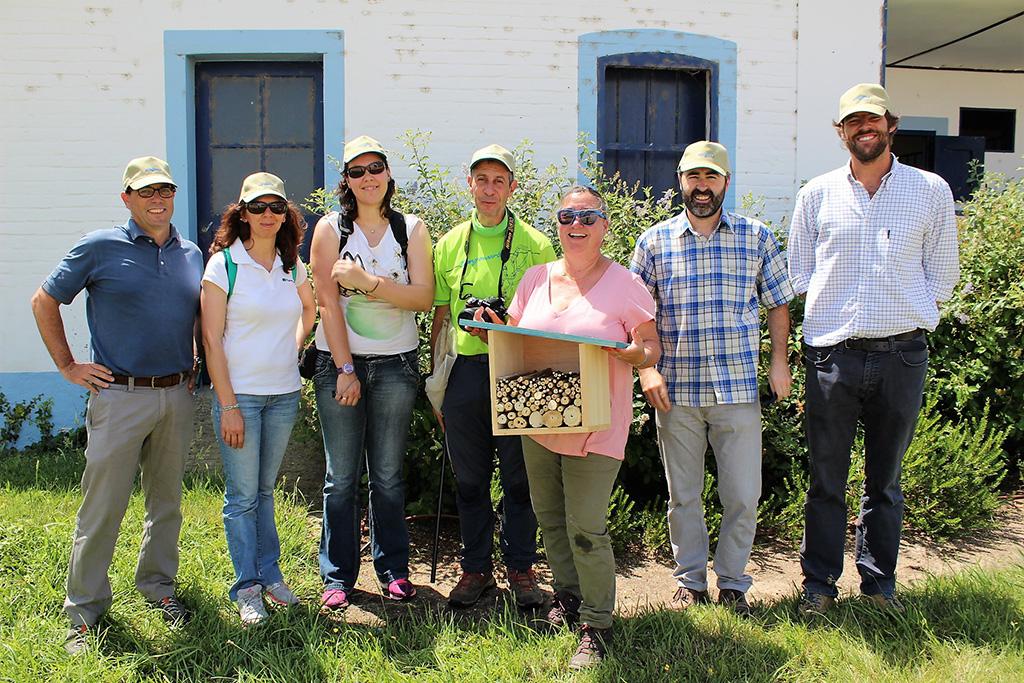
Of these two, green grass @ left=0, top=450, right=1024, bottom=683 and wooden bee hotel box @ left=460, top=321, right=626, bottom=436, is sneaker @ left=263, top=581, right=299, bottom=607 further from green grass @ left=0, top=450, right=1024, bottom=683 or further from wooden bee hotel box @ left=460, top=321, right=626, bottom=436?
wooden bee hotel box @ left=460, top=321, right=626, bottom=436

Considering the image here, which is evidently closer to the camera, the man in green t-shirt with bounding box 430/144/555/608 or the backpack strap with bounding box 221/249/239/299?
the backpack strap with bounding box 221/249/239/299

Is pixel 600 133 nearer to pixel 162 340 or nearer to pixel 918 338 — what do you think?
pixel 918 338

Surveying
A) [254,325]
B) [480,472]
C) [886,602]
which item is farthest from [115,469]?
[886,602]

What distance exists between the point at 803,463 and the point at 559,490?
2415 millimetres

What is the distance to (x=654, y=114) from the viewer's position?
770 centimetres

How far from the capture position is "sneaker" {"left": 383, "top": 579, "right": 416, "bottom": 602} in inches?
157

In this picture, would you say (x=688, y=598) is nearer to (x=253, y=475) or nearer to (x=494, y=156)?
(x=253, y=475)

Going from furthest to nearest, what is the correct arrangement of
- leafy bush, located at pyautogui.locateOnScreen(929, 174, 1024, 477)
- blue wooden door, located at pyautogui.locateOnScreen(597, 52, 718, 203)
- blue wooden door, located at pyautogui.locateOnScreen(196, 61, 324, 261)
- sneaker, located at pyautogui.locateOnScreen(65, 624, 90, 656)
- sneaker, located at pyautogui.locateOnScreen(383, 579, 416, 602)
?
blue wooden door, located at pyautogui.locateOnScreen(597, 52, 718, 203), blue wooden door, located at pyautogui.locateOnScreen(196, 61, 324, 261), leafy bush, located at pyautogui.locateOnScreen(929, 174, 1024, 477), sneaker, located at pyautogui.locateOnScreen(383, 579, 416, 602), sneaker, located at pyautogui.locateOnScreen(65, 624, 90, 656)

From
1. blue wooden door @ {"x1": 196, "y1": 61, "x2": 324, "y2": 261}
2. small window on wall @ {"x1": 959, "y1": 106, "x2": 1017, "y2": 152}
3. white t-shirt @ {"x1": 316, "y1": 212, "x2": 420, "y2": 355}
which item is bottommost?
white t-shirt @ {"x1": 316, "y1": 212, "x2": 420, "y2": 355}

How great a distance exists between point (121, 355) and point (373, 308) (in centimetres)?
105

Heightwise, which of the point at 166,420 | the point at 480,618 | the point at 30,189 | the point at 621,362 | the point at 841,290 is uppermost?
the point at 30,189

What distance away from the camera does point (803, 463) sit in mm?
5227

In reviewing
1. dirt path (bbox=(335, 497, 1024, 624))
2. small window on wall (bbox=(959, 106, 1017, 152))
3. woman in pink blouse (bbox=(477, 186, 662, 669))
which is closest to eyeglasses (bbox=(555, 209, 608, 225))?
woman in pink blouse (bbox=(477, 186, 662, 669))

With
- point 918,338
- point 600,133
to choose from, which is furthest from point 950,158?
point 918,338
